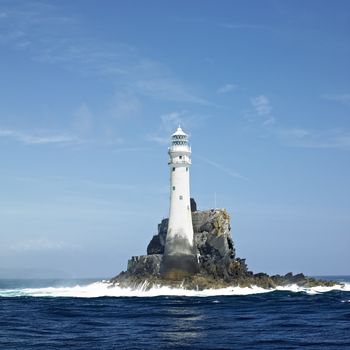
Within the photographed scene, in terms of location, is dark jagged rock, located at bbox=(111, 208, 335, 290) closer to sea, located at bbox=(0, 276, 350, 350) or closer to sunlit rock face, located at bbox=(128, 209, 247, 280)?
sunlit rock face, located at bbox=(128, 209, 247, 280)

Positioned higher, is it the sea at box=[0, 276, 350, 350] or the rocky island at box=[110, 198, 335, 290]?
the rocky island at box=[110, 198, 335, 290]

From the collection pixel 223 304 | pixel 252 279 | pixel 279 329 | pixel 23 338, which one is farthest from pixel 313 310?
pixel 252 279

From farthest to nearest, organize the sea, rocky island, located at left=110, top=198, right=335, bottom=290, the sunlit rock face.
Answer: the sunlit rock face
rocky island, located at left=110, top=198, right=335, bottom=290
the sea

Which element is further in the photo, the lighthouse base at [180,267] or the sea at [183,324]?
the lighthouse base at [180,267]

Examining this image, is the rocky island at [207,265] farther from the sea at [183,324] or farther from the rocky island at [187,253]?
the sea at [183,324]

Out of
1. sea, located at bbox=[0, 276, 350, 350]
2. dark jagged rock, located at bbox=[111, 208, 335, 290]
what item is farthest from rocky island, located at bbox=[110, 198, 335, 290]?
sea, located at bbox=[0, 276, 350, 350]

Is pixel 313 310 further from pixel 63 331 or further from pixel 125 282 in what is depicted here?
pixel 125 282

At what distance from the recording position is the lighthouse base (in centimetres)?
8277

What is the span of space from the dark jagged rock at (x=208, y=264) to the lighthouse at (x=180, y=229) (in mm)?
1513

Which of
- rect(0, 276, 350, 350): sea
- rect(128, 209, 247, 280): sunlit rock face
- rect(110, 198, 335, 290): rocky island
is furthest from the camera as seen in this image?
rect(128, 209, 247, 280): sunlit rock face

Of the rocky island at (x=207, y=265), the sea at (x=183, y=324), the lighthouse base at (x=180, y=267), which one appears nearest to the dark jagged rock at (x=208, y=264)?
the rocky island at (x=207, y=265)

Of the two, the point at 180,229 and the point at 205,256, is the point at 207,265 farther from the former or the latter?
the point at 180,229

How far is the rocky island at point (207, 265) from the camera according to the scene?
8219 centimetres

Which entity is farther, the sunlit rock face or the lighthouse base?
the sunlit rock face
